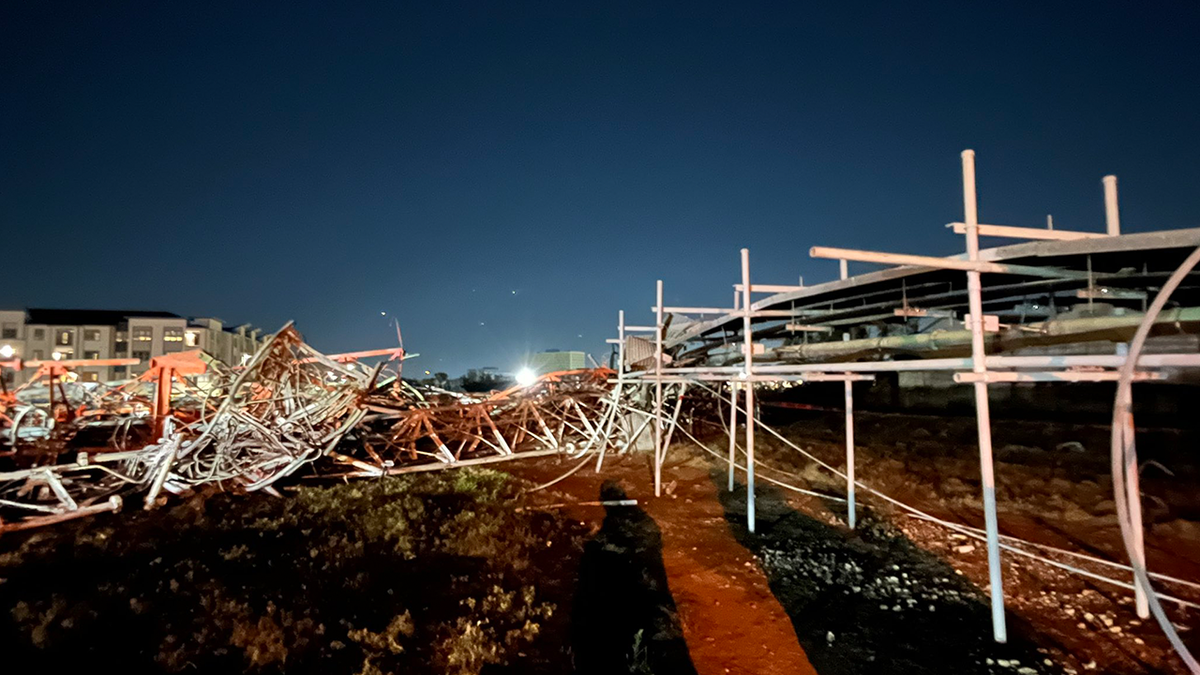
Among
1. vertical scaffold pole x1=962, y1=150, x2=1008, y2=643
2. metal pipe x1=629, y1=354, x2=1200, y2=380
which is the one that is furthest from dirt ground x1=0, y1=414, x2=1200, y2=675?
metal pipe x1=629, y1=354, x2=1200, y2=380

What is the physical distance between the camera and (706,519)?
882cm

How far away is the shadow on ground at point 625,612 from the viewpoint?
4641mm

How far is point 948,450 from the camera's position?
12.0 meters

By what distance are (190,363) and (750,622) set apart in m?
11.0

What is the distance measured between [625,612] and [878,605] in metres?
2.72

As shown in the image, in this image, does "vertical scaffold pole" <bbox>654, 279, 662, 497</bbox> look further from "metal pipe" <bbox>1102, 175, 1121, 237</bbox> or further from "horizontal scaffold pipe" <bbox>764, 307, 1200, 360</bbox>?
"metal pipe" <bbox>1102, 175, 1121, 237</bbox>

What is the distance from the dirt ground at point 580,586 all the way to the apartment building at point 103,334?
44.9 meters

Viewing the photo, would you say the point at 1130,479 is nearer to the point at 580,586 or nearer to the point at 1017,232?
the point at 1017,232

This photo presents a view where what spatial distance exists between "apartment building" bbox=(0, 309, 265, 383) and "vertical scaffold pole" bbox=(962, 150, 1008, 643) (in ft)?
169

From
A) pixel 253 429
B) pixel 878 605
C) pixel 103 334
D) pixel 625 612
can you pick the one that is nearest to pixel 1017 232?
pixel 878 605

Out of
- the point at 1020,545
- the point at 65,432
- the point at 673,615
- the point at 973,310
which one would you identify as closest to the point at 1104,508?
the point at 1020,545

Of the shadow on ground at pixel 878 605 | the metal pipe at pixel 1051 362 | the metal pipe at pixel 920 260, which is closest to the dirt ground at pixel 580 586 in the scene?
the shadow on ground at pixel 878 605

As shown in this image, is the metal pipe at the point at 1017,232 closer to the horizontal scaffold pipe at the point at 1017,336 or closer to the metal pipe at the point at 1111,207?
the metal pipe at the point at 1111,207

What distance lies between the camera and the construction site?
4473 millimetres
